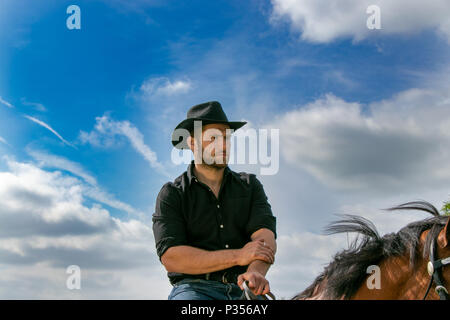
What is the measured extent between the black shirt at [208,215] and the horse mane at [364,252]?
32.6 inches

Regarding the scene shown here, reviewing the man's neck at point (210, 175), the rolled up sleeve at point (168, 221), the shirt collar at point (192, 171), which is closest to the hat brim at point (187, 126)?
the shirt collar at point (192, 171)

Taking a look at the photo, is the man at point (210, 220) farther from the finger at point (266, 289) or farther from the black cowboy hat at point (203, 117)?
the finger at point (266, 289)

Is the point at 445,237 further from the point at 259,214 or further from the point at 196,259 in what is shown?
the point at 196,259

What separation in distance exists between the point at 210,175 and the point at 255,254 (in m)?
1.27

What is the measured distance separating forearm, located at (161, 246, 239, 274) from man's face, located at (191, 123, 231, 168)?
3.52 ft

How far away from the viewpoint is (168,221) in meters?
4.94

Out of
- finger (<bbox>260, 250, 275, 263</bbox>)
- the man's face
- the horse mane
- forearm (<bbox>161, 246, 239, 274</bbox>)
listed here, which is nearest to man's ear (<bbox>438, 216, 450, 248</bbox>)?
the horse mane

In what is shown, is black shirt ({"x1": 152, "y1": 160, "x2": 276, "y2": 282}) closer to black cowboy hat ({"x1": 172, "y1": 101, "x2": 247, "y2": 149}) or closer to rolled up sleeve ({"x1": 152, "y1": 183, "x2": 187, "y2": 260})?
rolled up sleeve ({"x1": 152, "y1": 183, "x2": 187, "y2": 260})

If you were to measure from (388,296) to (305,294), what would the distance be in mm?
862

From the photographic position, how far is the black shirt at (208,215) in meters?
4.95

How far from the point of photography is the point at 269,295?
13.6 feet

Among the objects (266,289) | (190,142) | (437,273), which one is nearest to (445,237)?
(437,273)
